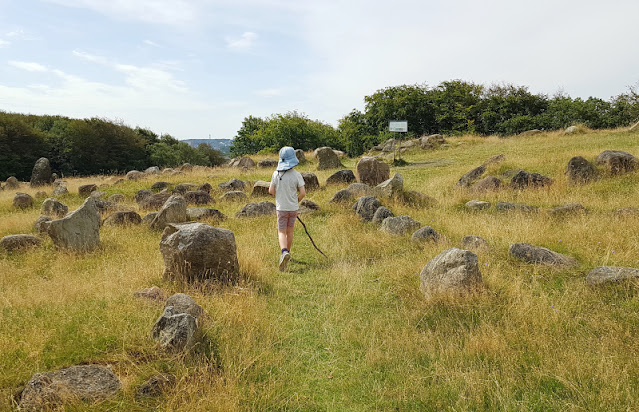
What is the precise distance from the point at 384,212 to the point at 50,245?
30.1ft

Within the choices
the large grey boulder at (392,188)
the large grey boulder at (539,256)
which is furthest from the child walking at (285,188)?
the large grey boulder at (392,188)

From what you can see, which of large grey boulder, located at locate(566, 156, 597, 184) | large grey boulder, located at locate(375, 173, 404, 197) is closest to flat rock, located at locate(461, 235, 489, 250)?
large grey boulder, located at locate(375, 173, 404, 197)

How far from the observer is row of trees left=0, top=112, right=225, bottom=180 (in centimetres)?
3881

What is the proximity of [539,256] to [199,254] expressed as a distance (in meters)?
6.17

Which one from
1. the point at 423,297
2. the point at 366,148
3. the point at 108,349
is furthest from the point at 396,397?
the point at 366,148

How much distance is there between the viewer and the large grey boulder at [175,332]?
14.3 ft

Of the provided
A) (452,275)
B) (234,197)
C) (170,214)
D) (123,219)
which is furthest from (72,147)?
(452,275)

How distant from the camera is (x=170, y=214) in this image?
1207 centimetres

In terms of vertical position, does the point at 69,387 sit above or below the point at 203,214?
below

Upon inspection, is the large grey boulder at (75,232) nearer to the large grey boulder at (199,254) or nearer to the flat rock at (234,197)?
the large grey boulder at (199,254)

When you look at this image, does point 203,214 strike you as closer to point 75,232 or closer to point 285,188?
point 75,232

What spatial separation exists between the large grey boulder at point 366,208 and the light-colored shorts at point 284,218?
3693 mm

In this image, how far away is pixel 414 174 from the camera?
20766mm

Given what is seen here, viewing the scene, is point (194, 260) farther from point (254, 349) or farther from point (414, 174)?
point (414, 174)
